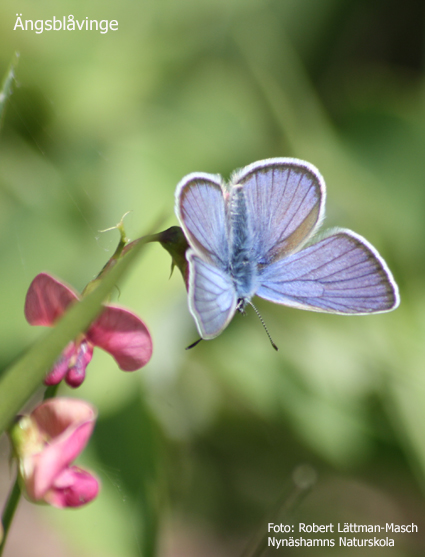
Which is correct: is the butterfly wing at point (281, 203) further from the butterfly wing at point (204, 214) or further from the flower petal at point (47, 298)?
the flower petal at point (47, 298)

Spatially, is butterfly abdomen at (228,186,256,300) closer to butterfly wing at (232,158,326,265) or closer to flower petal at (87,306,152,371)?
butterfly wing at (232,158,326,265)

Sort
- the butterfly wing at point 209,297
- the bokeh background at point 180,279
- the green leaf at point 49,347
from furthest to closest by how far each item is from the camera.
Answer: the bokeh background at point 180,279 → the butterfly wing at point 209,297 → the green leaf at point 49,347

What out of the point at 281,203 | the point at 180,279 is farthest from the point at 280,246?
the point at 180,279

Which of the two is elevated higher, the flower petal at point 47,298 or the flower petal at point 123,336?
the flower petal at point 47,298

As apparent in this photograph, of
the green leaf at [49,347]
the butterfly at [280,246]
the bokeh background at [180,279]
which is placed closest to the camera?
the green leaf at [49,347]

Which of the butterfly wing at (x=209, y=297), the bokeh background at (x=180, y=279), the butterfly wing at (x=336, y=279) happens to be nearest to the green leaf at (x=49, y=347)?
the butterfly wing at (x=209, y=297)

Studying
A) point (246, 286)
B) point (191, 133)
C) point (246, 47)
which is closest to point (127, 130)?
point (191, 133)
